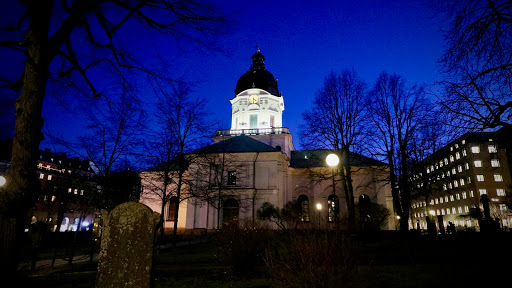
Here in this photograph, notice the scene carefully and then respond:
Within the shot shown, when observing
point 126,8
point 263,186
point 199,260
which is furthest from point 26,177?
point 263,186

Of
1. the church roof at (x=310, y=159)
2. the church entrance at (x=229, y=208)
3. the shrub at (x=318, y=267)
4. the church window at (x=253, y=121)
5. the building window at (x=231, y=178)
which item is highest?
the church window at (x=253, y=121)

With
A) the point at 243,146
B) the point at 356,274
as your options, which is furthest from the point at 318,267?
the point at 243,146

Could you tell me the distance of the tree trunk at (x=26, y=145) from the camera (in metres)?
4.76

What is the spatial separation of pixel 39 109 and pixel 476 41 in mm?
9832

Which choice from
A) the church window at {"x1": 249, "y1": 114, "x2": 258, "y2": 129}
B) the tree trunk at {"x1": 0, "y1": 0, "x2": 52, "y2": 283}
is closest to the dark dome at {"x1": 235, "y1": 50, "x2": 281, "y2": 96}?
the church window at {"x1": 249, "y1": 114, "x2": 258, "y2": 129}

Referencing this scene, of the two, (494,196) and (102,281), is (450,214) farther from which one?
(102,281)

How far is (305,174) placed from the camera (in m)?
37.1

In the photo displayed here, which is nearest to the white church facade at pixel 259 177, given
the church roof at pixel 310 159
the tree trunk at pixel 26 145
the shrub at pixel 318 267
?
the church roof at pixel 310 159

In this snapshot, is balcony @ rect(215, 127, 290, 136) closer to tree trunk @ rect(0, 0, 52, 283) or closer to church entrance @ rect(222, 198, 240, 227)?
church entrance @ rect(222, 198, 240, 227)

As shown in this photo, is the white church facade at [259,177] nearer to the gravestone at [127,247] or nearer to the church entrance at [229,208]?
the church entrance at [229,208]

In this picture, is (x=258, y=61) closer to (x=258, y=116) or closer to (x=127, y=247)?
(x=258, y=116)

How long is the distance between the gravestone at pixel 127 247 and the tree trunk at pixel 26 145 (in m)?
1.67

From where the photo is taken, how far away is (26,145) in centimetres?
511

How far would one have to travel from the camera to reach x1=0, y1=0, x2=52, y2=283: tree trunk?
15.6 ft
